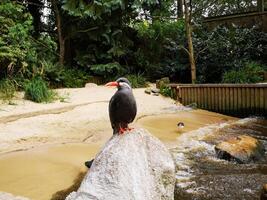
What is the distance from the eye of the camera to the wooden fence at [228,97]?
10.1 m

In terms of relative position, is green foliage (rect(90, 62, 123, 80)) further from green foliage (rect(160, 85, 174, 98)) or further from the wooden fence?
the wooden fence

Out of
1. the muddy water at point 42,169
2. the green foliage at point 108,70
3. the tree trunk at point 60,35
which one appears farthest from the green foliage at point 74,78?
the muddy water at point 42,169

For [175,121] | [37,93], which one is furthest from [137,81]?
[175,121]

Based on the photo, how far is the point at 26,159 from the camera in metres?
5.91

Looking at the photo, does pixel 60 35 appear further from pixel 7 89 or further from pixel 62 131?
pixel 62 131

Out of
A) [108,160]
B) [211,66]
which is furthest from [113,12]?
[108,160]

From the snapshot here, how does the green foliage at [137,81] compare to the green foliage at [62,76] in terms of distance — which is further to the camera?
the green foliage at [137,81]

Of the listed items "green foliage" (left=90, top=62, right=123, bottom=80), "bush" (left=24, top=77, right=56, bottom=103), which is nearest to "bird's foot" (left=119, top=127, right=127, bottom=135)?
"bush" (left=24, top=77, right=56, bottom=103)

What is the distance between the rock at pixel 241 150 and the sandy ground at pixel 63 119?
2.16 meters

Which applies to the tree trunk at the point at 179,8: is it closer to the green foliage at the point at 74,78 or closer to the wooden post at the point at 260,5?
the wooden post at the point at 260,5

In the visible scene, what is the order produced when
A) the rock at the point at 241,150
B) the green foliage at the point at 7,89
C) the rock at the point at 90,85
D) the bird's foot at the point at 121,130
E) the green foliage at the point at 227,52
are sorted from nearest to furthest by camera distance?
the bird's foot at the point at 121,130 < the rock at the point at 241,150 < the green foliage at the point at 7,89 < the green foliage at the point at 227,52 < the rock at the point at 90,85

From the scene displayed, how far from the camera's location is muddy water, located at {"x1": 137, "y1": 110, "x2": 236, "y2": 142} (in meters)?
8.10

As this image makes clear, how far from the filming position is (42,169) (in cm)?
553

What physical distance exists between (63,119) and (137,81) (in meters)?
5.36
